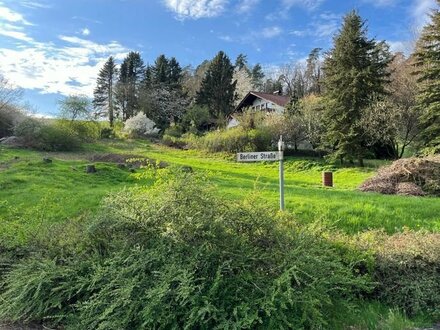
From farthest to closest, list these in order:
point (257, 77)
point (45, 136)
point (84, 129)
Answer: point (257, 77), point (84, 129), point (45, 136)

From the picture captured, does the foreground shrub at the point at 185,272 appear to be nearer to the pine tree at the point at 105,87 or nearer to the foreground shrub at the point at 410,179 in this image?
the foreground shrub at the point at 410,179

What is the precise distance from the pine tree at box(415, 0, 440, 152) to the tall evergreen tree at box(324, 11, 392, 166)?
313 cm

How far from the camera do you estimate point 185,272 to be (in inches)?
159

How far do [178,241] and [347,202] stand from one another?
20.3 feet

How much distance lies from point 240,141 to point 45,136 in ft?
47.0

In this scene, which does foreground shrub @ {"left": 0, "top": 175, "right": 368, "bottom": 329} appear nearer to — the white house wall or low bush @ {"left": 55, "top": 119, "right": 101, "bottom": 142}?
low bush @ {"left": 55, "top": 119, "right": 101, "bottom": 142}

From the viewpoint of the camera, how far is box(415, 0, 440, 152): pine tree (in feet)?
71.5

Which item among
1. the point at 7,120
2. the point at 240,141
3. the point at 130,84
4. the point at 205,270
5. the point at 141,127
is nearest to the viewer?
the point at 205,270

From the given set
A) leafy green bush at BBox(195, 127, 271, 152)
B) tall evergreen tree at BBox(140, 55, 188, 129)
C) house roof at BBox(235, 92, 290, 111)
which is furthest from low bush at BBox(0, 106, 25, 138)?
house roof at BBox(235, 92, 290, 111)

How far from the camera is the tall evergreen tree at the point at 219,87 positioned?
47925 millimetres

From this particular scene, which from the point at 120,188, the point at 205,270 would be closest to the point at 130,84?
the point at 120,188

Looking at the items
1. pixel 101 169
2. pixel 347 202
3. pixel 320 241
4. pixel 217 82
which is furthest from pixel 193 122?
pixel 320 241

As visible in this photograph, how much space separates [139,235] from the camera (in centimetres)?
484

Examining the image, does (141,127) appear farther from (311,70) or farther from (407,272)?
(407,272)
